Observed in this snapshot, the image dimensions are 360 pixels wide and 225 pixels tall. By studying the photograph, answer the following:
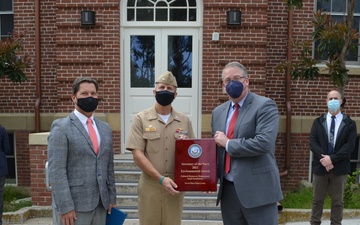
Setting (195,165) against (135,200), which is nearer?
(195,165)

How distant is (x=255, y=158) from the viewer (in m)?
3.39

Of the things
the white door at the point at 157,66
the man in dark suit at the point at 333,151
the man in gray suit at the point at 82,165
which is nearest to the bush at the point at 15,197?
the white door at the point at 157,66

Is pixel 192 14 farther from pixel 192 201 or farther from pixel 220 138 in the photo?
pixel 220 138

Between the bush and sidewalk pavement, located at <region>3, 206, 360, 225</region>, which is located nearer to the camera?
sidewalk pavement, located at <region>3, 206, 360, 225</region>

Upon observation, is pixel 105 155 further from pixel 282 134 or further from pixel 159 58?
pixel 282 134

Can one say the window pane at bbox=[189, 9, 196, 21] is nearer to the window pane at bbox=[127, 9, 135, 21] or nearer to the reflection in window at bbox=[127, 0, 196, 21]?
the reflection in window at bbox=[127, 0, 196, 21]

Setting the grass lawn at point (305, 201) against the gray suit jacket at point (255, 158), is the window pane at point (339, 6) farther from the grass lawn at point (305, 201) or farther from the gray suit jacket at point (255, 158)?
the gray suit jacket at point (255, 158)

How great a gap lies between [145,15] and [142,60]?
37.5 inches

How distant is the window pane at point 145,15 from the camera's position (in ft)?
27.1

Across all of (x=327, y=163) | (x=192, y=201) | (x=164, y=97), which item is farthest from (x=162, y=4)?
(x=164, y=97)

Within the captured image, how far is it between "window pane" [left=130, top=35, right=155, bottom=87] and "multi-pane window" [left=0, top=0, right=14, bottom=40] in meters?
3.18

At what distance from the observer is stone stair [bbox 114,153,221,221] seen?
6.45 metres

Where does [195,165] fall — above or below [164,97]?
below

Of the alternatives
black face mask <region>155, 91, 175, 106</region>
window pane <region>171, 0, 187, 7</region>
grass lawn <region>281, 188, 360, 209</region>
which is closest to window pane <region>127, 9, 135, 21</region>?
window pane <region>171, 0, 187, 7</region>
